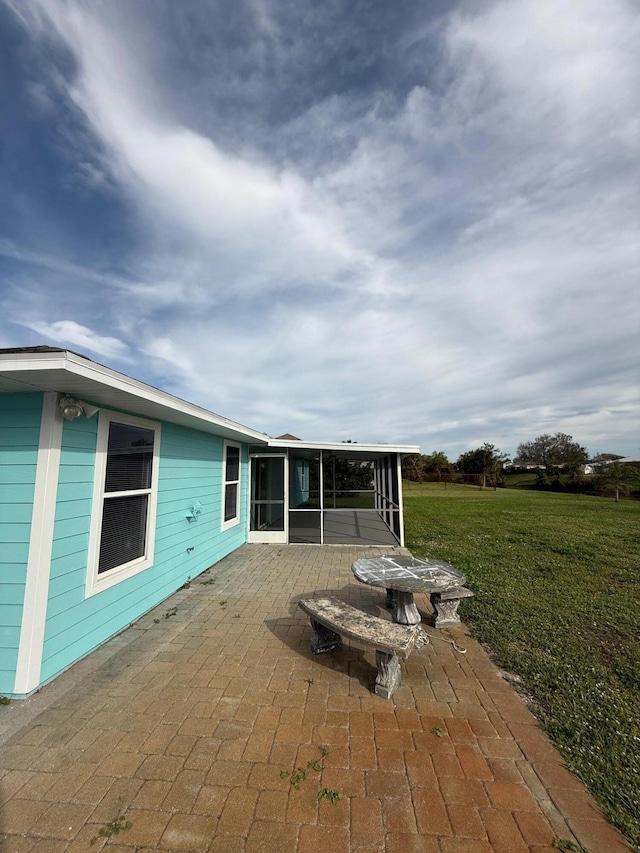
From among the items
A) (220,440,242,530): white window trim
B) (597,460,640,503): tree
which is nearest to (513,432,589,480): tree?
(597,460,640,503): tree

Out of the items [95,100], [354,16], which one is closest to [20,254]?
[95,100]

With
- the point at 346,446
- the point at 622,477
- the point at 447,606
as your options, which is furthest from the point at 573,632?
the point at 622,477

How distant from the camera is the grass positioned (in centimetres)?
218

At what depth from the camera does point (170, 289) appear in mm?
8453

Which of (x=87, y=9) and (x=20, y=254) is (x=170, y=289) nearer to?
(x=20, y=254)

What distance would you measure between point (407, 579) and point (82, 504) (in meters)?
3.32

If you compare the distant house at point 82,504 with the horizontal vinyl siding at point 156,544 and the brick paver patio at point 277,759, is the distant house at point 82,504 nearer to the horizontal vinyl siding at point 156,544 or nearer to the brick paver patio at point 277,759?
the horizontal vinyl siding at point 156,544

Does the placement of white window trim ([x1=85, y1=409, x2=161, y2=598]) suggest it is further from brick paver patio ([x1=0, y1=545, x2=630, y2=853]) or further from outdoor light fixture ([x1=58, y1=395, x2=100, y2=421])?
brick paver patio ([x1=0, y1=545, x2=630, y2=853])

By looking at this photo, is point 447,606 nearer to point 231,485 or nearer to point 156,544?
point 156,544

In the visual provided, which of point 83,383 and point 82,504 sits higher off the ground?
point 83,383

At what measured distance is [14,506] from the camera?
9.08 feet

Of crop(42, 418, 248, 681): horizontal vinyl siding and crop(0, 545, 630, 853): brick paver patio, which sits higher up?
crop(42, 418, 248, 681): horizontal vinyl siding

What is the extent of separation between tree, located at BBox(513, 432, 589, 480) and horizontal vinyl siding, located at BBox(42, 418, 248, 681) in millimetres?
36795

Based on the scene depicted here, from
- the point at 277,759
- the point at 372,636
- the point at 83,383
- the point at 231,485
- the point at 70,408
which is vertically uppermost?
the point at 83,383
